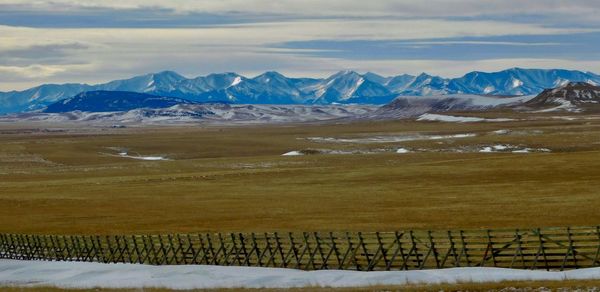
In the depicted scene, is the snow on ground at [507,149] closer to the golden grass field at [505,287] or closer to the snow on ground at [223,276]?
the snow on ground at [223,276]

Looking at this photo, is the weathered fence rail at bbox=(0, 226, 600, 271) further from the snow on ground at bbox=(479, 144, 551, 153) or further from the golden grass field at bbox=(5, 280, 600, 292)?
the snow on ground at bbox=(479, 144, 551, 153)

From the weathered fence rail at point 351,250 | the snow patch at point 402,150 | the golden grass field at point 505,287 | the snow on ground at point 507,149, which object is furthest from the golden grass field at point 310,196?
the golden grass field at point 505,287

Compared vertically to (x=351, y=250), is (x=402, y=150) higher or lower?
lower

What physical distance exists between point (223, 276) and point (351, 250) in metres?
6.89

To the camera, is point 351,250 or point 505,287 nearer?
point 505,287

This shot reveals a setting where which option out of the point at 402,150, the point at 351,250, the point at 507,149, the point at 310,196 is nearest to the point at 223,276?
the point at 351,250

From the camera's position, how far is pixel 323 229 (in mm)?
64750

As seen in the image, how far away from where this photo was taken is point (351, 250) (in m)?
46.0

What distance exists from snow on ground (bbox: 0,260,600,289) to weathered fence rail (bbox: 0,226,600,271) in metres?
2.45

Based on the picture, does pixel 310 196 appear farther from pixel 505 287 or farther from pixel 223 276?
pixel 505 287

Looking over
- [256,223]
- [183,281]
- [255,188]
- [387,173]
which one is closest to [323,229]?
[256,223]

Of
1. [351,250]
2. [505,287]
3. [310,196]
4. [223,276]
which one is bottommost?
[310,196]

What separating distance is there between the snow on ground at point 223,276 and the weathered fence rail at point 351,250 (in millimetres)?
2447

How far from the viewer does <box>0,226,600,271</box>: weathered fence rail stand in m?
42.6
